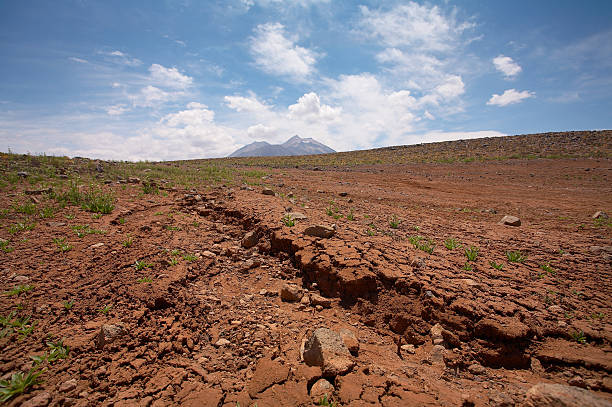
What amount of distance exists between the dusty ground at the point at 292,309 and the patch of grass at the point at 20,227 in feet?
0.38

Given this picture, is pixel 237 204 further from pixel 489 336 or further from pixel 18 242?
pixel 489 336

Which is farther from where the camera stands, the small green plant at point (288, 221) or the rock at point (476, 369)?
the small green plant at point (288, 221)

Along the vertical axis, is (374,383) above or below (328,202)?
below

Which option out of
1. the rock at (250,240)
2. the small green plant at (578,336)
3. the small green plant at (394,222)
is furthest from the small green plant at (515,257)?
the rock at (250,240)

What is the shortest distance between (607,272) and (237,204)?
647 centimetres

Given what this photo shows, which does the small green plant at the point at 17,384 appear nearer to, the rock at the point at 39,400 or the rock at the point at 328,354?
the rock at the point at 39,400

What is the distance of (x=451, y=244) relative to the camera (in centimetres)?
426

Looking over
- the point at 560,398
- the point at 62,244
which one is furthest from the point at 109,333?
the point at 560,398

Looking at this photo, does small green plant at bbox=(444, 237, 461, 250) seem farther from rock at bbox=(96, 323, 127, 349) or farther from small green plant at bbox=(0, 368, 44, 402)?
small green plant at bbox=(0, 368, 44, 402)

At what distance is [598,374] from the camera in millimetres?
2043

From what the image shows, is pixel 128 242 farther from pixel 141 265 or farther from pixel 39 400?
pixel 39 400

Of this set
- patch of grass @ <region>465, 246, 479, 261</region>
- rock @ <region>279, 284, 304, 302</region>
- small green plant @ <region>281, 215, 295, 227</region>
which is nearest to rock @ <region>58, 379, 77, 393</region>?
rock @ <region>279, 284, 304, 302</region>

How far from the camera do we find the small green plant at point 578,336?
7.79 ft

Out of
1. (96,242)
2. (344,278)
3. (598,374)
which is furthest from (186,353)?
(598,374)
